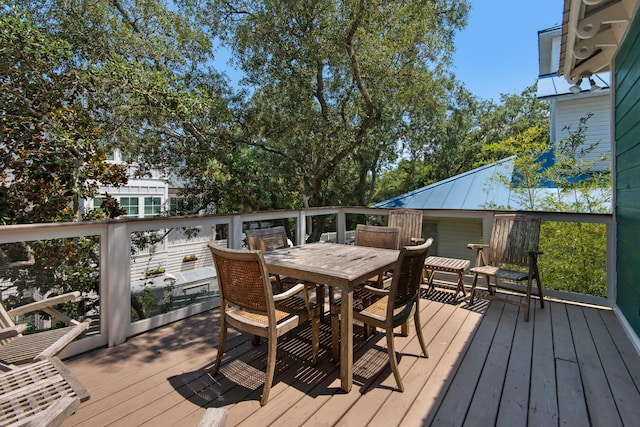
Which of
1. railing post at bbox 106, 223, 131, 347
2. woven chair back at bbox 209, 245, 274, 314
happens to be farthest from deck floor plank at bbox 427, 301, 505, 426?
railing post at bbox 106, 223, 131, 347

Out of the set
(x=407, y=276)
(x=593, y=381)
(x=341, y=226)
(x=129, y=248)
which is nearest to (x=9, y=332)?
(x=129, y=248)

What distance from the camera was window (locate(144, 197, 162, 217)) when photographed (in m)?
11.2

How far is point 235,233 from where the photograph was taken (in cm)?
375

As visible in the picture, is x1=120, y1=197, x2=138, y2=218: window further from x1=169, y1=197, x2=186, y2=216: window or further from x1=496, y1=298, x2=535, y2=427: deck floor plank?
x1=496, y1=298, x2=535, y2=427: deck floor plank

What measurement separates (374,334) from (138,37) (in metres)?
6.63

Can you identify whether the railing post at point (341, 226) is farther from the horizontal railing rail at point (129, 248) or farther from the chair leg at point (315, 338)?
the chair leg at point (315, 338)

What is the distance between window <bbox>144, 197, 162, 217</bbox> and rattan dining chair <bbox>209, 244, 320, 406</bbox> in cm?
1025

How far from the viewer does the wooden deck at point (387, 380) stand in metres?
1.86

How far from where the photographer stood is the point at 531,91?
49.4ft

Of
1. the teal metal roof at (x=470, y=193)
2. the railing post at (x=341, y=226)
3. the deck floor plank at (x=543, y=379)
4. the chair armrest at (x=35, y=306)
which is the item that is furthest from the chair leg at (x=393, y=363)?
the teal metal roof at (x=470, y=193)

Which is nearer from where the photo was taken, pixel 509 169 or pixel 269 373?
pixel 269 373

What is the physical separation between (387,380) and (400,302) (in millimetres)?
540

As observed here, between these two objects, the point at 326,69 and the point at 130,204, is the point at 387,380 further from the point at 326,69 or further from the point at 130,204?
the point at 130,204

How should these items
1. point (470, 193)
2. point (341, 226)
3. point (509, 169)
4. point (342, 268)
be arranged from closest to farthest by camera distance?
point (342, 268) < point (341, 226) < point (509, 169) < point (470, 193)
